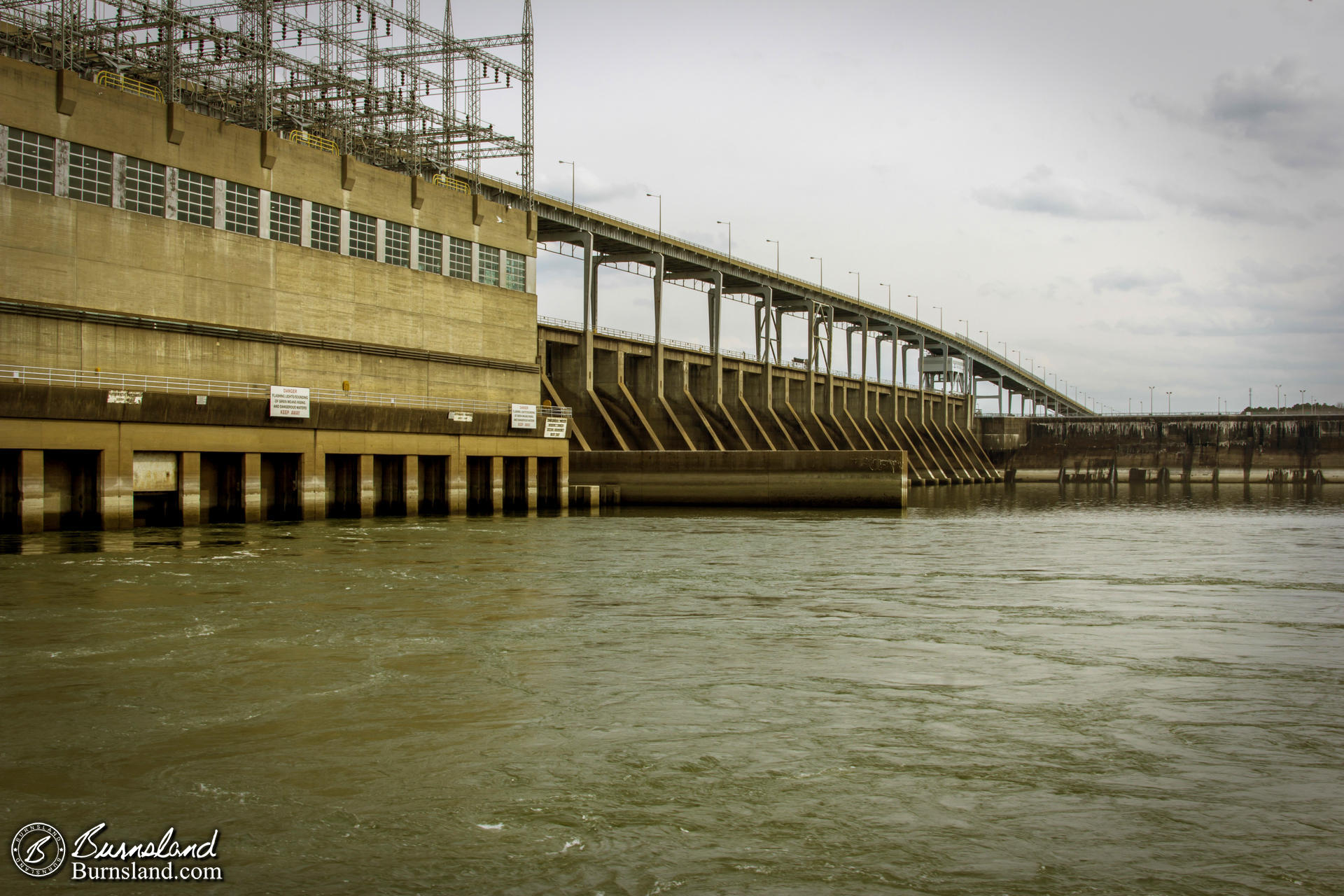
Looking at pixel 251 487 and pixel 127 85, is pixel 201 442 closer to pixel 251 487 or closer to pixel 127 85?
pixel 251 487

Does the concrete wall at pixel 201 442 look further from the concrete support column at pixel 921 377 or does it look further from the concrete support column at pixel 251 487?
the concrete support column at pixel 921 377

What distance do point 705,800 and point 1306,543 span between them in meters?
33.9

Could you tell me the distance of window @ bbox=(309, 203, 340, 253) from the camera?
47.5 m

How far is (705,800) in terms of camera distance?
30.6 feet

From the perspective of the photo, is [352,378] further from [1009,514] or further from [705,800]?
[705,800]

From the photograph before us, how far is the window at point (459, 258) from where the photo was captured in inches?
2156

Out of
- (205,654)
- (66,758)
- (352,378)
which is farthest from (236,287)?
(66,758)

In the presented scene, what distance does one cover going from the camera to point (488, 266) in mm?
57031

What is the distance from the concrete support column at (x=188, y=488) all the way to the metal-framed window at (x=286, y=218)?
37.4 feet

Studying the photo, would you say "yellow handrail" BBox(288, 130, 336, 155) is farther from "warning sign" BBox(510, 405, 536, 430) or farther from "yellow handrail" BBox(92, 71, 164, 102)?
"warning sign" BBox(510, 405, 536, 430)

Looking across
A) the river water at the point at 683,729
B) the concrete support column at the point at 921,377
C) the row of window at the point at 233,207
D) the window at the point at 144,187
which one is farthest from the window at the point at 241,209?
the concrete support column at the point at 921,377

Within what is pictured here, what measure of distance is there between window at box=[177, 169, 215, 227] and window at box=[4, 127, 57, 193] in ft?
15.4

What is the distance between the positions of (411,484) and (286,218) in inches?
457

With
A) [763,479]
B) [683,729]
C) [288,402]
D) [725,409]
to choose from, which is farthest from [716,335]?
[683,729]
